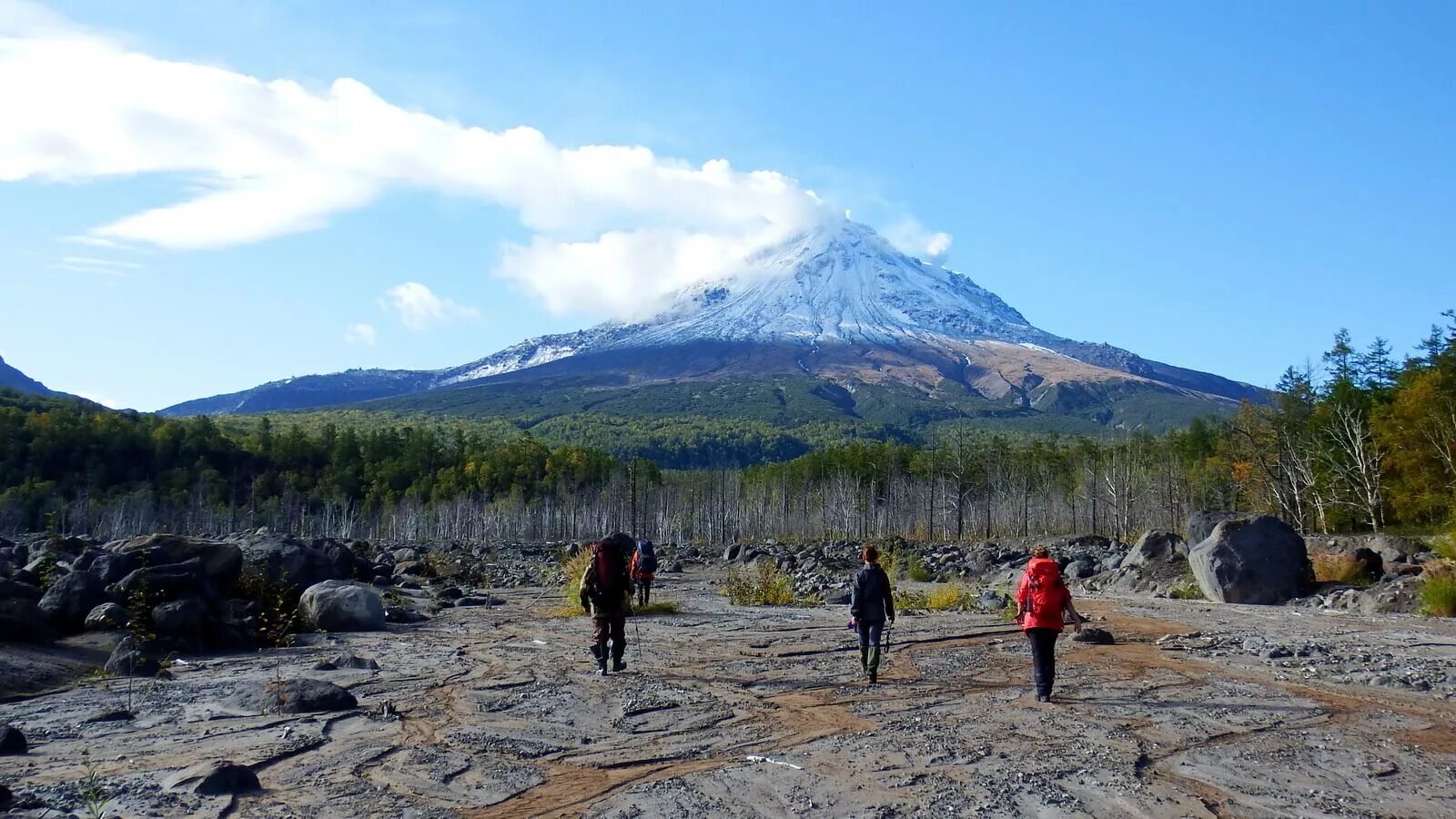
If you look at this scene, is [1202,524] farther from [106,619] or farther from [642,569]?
[106,619]

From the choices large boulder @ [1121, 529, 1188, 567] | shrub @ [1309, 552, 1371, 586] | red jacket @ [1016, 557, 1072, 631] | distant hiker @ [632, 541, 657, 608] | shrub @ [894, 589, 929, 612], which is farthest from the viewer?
large boulder @ [1121, 529, 1188, 567]

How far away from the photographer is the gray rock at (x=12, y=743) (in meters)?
7.82

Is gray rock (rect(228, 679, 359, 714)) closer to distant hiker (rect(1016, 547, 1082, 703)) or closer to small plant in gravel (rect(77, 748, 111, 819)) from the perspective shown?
small plant in gravel (rect(77, 748, 111, 819))

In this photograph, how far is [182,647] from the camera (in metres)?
13.8

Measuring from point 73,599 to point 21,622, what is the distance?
1610 millimetres

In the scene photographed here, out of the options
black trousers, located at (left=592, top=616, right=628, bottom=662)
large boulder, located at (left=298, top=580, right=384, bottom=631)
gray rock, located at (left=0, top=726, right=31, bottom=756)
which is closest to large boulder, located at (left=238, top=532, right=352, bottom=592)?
large boulder, located at (left=298, top=580, right=384, bottom=631)

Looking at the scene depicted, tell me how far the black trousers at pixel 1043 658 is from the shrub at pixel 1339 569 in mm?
17758

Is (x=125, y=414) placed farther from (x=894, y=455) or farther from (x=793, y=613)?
(x=793, y=613)

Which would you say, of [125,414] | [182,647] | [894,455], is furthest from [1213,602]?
[125,414]

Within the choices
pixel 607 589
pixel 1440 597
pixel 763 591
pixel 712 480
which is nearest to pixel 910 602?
pixel 763 591

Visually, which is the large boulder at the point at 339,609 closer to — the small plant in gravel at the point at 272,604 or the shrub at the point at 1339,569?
the small plant in gravel at the point at 272,604

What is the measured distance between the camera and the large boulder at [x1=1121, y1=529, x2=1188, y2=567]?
2838 cm

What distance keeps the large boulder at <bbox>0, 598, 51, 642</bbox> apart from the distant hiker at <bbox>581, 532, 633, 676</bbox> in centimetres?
727

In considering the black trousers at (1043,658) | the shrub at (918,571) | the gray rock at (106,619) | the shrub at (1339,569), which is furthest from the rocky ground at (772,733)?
the shrub at (918,571)
